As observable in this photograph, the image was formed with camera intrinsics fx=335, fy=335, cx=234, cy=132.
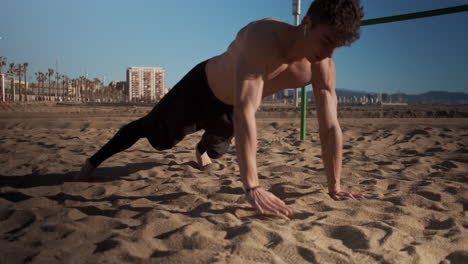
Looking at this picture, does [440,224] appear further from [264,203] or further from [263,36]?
[263,36]

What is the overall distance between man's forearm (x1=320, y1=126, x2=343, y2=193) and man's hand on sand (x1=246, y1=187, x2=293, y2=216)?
0.57 metres

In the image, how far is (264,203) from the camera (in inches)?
66.8

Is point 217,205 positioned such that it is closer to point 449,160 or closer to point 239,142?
point 239,142

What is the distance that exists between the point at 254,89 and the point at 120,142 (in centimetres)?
137

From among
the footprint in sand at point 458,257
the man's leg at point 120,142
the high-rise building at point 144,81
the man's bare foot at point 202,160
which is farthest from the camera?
the high-rise building at point 144,81

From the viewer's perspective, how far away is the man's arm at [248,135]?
1.71m

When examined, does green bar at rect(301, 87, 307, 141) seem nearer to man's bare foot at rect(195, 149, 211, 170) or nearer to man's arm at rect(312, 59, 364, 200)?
man's bare foot at rect(195, 149, 211, 170)

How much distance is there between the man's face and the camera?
155 centimetres

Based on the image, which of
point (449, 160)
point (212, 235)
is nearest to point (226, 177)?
point (212, 235)

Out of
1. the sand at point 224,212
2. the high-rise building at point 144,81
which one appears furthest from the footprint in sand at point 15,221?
the high-rise building at point 144,81

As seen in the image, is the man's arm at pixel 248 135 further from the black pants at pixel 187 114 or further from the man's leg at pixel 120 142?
the man's leg at pixel 120 142

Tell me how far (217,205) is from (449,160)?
2.61 m

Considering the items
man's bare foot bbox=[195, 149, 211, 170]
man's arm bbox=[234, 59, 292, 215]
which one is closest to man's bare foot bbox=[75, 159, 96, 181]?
man's bare foot bbox=[195, 149, 211, 170]

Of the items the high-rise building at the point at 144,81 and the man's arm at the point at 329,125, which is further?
the high-rise building at the point at 144,81
